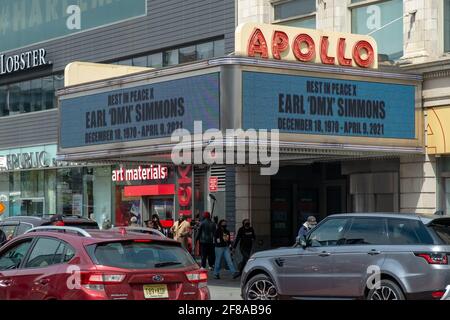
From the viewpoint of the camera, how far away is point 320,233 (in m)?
15.5

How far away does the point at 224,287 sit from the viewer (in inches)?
834

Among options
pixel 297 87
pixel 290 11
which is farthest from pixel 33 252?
pixel 290 11

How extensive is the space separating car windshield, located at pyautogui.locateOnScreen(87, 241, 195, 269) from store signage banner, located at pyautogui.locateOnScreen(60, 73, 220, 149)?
757 cm

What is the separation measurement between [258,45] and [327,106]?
6.87 feet

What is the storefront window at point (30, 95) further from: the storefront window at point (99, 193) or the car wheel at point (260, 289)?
the car wheel at point (260, 289)

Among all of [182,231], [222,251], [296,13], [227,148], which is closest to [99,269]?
[227,148]

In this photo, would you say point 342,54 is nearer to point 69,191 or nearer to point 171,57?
point 171,57

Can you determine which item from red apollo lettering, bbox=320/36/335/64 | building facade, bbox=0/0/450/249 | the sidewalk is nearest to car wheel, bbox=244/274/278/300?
the sidewalk

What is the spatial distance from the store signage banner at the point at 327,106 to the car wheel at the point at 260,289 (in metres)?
4.21

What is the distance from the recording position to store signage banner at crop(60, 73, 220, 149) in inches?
780

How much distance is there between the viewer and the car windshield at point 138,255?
Answer: 11.3 metres

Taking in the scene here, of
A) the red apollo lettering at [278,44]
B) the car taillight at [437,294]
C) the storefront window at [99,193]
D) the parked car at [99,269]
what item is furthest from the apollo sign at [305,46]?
the storefront window at [99,193]

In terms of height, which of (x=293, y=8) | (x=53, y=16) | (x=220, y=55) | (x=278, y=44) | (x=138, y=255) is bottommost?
(x=138, y=255)
